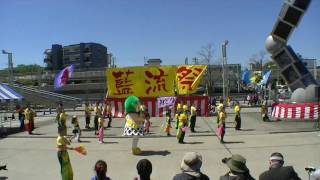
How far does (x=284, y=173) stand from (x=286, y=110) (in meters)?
22.3

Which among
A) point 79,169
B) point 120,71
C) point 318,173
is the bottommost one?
point 79,169

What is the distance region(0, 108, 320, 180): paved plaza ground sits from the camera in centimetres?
1301

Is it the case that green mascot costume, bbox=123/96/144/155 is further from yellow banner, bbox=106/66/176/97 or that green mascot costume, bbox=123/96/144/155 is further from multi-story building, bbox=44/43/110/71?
multi-story building, bbox=44/43/110/71

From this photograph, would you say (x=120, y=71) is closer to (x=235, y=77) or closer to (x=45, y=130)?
(x=45, y=130)

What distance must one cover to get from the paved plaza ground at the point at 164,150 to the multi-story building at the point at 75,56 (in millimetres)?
100662

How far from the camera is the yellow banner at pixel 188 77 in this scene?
3238 cm

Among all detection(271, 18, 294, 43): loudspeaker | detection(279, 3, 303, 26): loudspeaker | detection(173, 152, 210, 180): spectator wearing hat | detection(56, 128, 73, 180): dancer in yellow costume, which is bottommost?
detection(56, 128, 73, 180): dancer in yellow costume

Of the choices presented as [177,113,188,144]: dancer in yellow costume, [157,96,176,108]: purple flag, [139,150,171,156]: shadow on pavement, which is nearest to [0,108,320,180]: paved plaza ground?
[139,150,171,156]: shadow on pavement

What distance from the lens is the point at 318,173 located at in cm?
606

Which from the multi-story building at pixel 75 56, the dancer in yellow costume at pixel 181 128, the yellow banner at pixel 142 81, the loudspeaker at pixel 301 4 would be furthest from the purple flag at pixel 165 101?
the multi-story building at pixel 75 56

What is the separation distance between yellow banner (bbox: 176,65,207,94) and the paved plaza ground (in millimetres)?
8673

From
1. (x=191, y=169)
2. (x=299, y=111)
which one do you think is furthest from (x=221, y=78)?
(x=191, y=169)

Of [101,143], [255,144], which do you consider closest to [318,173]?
[255,144]

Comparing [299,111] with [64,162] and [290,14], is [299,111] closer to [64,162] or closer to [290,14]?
[290,14]
